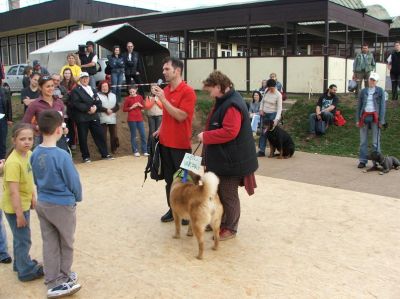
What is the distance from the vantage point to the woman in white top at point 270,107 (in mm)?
9641

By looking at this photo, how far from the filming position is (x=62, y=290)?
3.45 metres

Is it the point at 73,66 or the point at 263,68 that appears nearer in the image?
the point at 73,66

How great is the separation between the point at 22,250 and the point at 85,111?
5.54 m

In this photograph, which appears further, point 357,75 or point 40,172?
point 357,75

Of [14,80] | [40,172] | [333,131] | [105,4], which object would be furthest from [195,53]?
[40,172]

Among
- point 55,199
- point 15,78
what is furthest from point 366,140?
point 15,78

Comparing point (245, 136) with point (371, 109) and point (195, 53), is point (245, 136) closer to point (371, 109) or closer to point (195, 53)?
point (371, 109)

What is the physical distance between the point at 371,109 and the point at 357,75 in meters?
6.69

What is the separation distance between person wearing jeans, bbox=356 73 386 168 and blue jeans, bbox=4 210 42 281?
6634 millimetres

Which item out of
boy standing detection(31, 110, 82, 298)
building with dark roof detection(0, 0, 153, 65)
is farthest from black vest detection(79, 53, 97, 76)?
building with dark roof detection(0, 0, 153, 65)

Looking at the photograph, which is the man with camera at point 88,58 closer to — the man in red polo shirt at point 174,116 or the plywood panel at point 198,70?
the plywood panel at point 198,70

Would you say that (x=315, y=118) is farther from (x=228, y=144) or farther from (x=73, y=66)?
(x=228, y=144)

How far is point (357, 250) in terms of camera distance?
4488 millimetres

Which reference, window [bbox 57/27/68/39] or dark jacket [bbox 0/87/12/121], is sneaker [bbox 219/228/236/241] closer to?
dark jacket [bbox 0/87/12/121]
